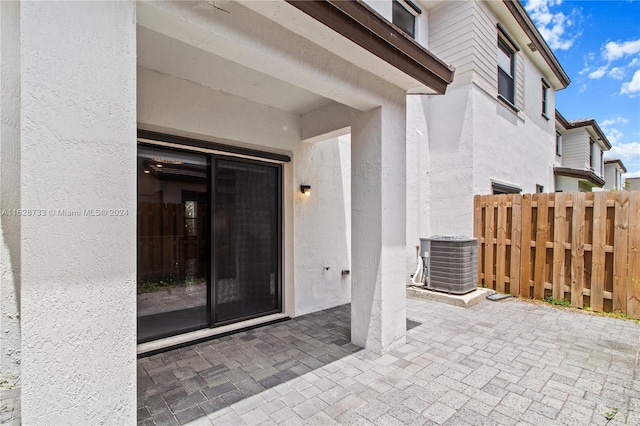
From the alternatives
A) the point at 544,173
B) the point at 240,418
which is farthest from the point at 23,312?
the point at 544,173

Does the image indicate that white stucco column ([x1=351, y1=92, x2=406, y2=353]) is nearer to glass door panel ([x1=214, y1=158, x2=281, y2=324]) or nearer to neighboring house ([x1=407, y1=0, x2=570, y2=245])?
glass door panel ([x1=214, y1=158, x2=281, y2=324])

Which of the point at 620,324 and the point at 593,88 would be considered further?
the point at 593,88

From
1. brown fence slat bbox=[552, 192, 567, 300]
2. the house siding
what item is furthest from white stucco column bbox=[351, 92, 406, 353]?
the house siding

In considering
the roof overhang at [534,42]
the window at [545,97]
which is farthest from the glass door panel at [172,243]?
the window at [545,97]

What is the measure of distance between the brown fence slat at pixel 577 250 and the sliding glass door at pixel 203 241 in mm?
6025

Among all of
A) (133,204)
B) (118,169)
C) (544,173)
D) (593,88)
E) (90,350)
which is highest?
(593,88)

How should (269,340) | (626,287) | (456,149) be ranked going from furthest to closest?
1. (456,149)
2. (626,287)
3. (269,340)

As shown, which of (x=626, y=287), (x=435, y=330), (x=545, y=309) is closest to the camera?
(x=435, y=330)

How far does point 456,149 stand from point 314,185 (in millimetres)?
4401

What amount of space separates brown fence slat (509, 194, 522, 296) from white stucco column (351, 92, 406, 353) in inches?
168

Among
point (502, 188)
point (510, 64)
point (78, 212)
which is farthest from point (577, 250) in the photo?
point (78, 212)

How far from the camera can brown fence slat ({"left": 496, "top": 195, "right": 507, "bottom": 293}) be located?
279 inches

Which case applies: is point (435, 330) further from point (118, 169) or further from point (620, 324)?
point (118, 169)

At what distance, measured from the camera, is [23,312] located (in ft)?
5.47
